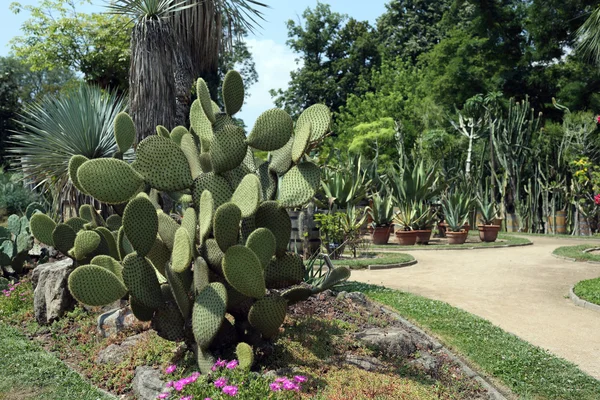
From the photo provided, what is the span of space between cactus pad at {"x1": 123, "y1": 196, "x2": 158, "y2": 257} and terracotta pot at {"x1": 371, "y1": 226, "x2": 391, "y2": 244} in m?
12.6

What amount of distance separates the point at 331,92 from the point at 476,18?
606 inches

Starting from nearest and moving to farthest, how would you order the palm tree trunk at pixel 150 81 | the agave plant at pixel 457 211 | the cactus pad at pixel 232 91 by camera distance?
the cactus pad at pixel 232 91, the palm tree trunk at pixel 150 81, the agave plant at pixel 457 211

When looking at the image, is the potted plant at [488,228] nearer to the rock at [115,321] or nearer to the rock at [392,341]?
the rock at [392,341]

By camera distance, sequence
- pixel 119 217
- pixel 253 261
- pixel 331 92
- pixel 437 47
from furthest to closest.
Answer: pixel 331 92 → pixel 437 47 → pixel 119 217 → pixel 253 261

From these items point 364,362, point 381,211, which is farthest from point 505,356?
point 381,211

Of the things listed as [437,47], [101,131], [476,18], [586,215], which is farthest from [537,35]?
[101,131]

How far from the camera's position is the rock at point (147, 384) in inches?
159

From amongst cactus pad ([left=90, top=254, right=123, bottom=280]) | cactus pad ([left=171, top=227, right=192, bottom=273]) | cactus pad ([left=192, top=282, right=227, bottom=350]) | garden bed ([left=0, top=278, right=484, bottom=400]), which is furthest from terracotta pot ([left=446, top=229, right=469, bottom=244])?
cactus pad ([left=171, top=227, right=192, bottom=273])

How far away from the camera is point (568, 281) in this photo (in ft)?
32.4

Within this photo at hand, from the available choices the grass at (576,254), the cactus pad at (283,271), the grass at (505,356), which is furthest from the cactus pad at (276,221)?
the grass at (576,254)

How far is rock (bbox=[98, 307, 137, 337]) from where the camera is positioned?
5531mm

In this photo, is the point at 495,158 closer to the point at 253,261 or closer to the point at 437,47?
the point at 437,47

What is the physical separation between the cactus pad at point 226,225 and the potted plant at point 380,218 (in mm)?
12210

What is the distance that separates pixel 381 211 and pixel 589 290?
8233mm
